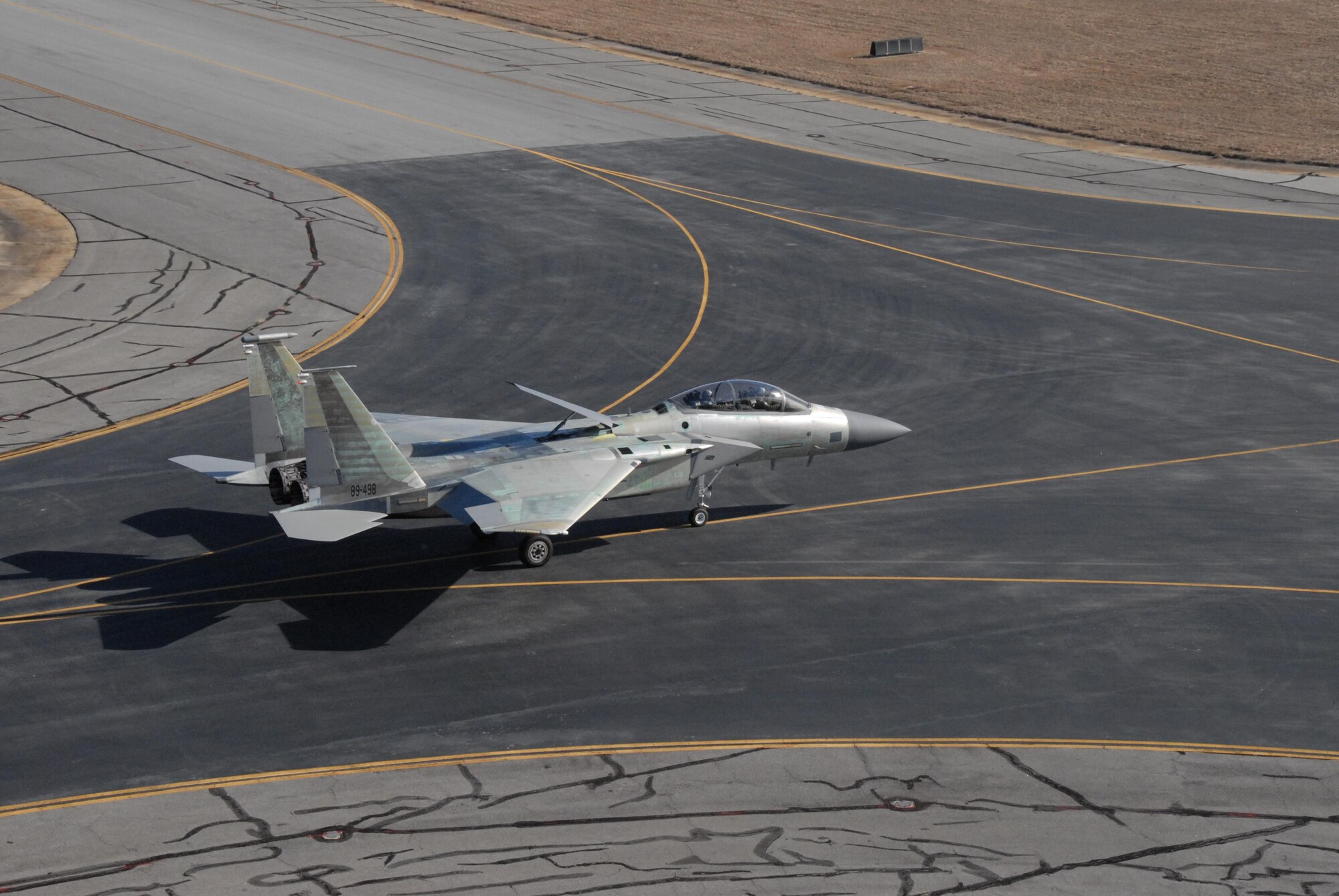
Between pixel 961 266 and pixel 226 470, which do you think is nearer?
pixel 226 470

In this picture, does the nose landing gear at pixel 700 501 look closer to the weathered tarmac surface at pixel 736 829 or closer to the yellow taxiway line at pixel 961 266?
the weathered tarmac surface at pixel 736 829

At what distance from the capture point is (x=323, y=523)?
24344 millimetres

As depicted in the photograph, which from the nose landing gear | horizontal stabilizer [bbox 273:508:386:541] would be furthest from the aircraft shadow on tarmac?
horizontal stabilizer [bbox 273:508:386:541]

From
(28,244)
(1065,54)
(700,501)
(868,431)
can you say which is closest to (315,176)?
(28,244)

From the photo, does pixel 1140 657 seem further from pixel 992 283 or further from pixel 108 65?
pixel 108 65

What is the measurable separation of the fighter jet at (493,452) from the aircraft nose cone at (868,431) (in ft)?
0.11

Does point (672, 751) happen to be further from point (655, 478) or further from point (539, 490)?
point (655, 478)

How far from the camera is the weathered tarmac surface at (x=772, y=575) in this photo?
65.8 feet

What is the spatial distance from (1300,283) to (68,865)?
44.1 metres

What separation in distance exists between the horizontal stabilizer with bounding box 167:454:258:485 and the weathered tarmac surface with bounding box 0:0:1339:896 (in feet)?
4.85

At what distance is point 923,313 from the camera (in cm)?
4425

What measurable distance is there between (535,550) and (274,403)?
5790 millimetres

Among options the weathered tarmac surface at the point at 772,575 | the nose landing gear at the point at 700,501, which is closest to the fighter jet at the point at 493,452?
the nose landing gear at the point at 700,501

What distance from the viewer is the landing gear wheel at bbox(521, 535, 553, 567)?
27.0 m
